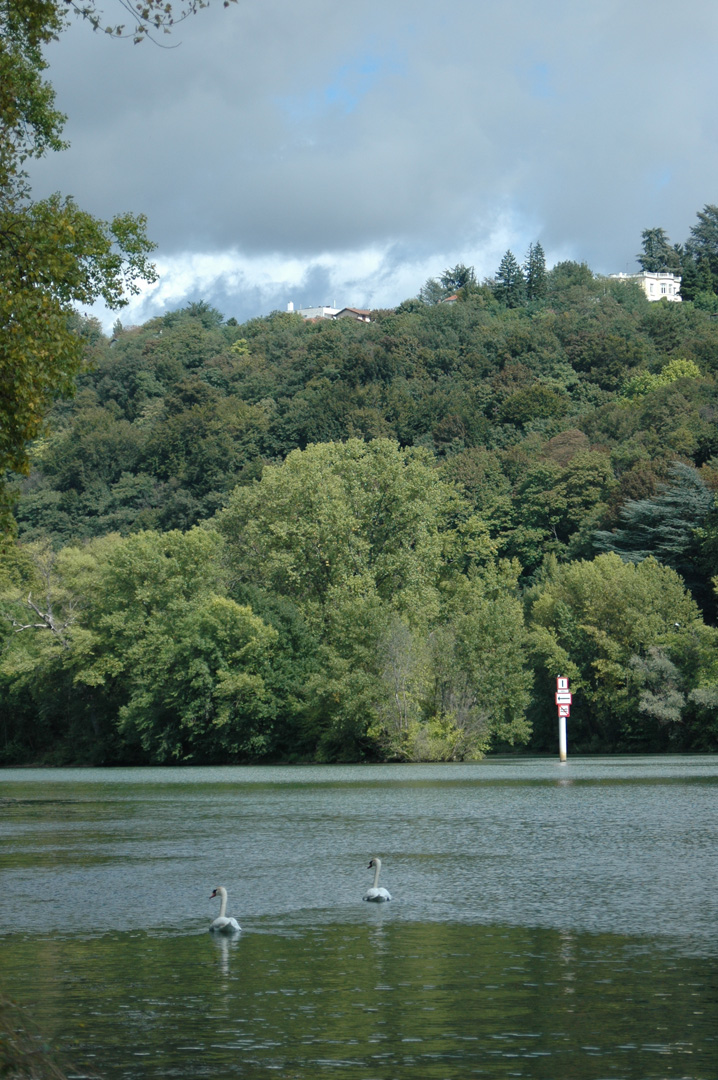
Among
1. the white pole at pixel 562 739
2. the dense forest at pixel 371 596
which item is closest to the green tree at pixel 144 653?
the dense forest at pixel 371 596

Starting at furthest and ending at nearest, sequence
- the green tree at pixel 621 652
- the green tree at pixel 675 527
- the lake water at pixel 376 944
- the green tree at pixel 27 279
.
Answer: the green tree at pixel 675 527
the green tree at pixel 621 652
the green tree at pixel 27 279
the lake water at pixel 376 944

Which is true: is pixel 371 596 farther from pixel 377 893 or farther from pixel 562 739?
pixel 377 893

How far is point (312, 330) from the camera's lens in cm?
16812

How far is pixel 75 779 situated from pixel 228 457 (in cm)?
6863

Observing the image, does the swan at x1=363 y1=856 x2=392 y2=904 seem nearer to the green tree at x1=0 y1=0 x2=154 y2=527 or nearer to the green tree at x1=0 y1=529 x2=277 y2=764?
the green tree at x1=0 y1=0 x2=154 y2=527

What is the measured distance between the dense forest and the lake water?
8600 mm

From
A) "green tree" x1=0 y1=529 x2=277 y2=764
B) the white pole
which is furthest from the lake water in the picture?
"green tree" x1=0 y1=529 x2=277 y2=764

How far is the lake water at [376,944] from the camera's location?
36.4 feet

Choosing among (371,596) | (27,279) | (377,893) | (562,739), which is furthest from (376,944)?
(371,596)

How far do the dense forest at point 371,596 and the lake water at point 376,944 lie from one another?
860 cm

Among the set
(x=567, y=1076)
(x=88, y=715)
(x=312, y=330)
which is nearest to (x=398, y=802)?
(x=567, y=1076)

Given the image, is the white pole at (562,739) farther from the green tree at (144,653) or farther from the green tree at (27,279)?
the green tree at (27,279)

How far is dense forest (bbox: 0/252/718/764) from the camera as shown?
217ft

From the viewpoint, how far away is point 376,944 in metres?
16.0
